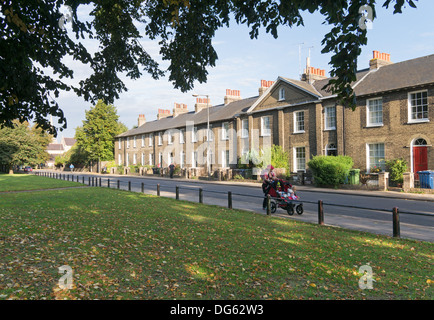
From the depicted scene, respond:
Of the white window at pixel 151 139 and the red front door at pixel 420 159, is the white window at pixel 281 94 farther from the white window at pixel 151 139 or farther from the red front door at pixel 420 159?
the white window at pixel 151 139

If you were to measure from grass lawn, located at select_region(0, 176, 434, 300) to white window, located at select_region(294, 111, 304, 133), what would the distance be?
21475mm

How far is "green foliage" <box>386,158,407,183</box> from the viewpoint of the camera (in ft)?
73.9

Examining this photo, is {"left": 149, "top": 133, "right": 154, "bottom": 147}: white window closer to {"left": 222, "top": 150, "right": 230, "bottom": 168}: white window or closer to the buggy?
{"left": 222, "top": 150, "right": 230, "bottom": 168}: white window

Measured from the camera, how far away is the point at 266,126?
113 feet

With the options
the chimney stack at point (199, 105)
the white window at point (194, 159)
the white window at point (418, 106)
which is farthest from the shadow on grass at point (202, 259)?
the chimney stack at point (199, 105)

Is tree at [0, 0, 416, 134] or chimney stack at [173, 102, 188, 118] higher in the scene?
chimney stack at [173, 102, 188, 118]

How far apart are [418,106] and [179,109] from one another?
40.6 m

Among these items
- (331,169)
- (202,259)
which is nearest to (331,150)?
(331,169)

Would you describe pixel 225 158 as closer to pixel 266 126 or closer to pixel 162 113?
pixel 266 126

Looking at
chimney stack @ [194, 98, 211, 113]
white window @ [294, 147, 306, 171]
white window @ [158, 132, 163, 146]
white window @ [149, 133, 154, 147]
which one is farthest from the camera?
white window @ [149, 133, 154, 147]

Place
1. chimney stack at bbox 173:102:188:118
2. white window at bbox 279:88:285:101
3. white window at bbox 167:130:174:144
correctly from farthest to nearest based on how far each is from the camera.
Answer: chimney stack at bbox 173:102:188:118, white window at bbox 167:130:174:144, white window at bbox 279:88:285:101

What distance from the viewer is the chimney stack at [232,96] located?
46812mm

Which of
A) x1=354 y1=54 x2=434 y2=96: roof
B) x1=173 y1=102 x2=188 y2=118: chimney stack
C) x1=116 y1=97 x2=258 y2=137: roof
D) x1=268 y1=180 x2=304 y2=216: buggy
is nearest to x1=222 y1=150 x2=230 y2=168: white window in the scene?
x1=116 y1=97 x2=258 y2=137: roof

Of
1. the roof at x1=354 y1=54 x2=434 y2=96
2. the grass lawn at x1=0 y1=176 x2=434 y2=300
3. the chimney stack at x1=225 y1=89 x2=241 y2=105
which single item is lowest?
the grass lawn at x1=0 y1=176 x2=434 y2=300
